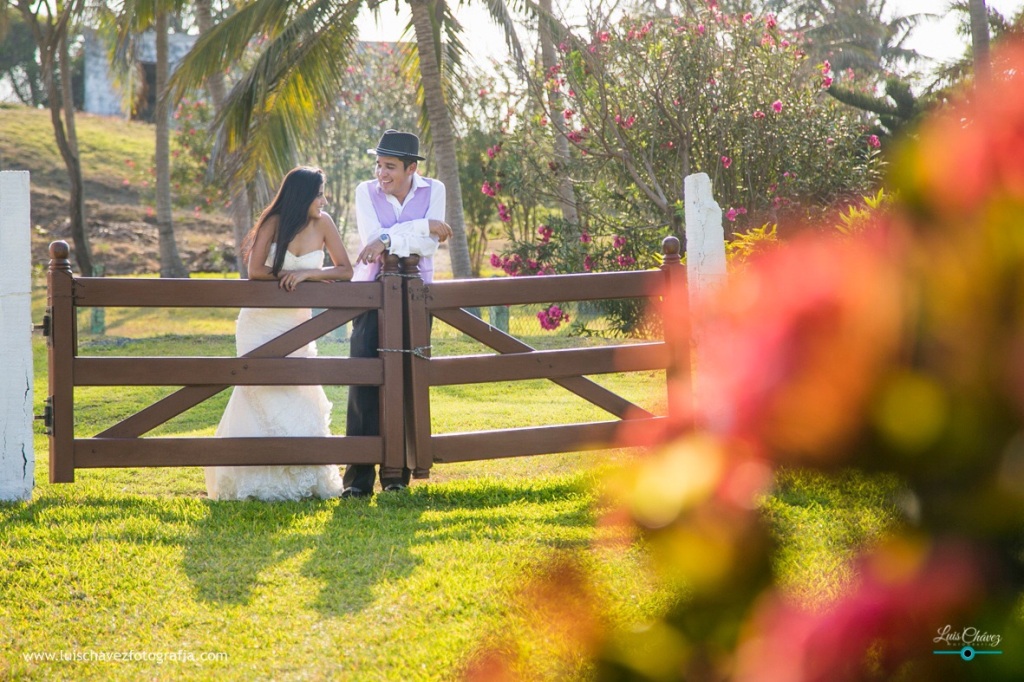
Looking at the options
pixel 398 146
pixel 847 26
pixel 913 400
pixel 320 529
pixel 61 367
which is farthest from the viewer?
pixel 847 26

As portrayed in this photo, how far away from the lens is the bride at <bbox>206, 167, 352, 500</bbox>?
6230 mm

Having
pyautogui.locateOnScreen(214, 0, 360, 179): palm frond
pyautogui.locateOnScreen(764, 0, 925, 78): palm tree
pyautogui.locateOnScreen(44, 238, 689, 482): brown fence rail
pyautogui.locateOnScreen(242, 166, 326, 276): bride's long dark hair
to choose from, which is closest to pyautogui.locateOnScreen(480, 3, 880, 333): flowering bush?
pyautogui.locateOnScreen(214, 0, 360, 179): palm frond

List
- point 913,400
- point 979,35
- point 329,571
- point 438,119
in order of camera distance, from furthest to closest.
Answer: point 979,35
point 438,119
point 329,571
point 913,400

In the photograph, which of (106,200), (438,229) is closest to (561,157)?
(438,229)

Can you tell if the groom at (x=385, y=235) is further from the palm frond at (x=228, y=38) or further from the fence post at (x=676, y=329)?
the palm frond at (x=228, y=38)

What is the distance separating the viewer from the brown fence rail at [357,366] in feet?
19.3

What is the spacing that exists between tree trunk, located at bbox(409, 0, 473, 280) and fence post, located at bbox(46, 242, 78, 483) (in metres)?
7.98

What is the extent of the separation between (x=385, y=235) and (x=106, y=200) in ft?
97.4

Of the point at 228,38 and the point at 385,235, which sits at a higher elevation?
the point at 228,38

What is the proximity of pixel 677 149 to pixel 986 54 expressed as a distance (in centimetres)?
830

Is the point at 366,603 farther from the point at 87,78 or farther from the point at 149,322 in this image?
the point at 87,78

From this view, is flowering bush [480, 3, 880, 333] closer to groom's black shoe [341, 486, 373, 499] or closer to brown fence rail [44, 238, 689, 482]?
brown fence rail [44, 238, 689, 482]

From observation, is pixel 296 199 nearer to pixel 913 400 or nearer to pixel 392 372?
pixel 392 372

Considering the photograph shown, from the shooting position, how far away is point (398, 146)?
6.75 metres
